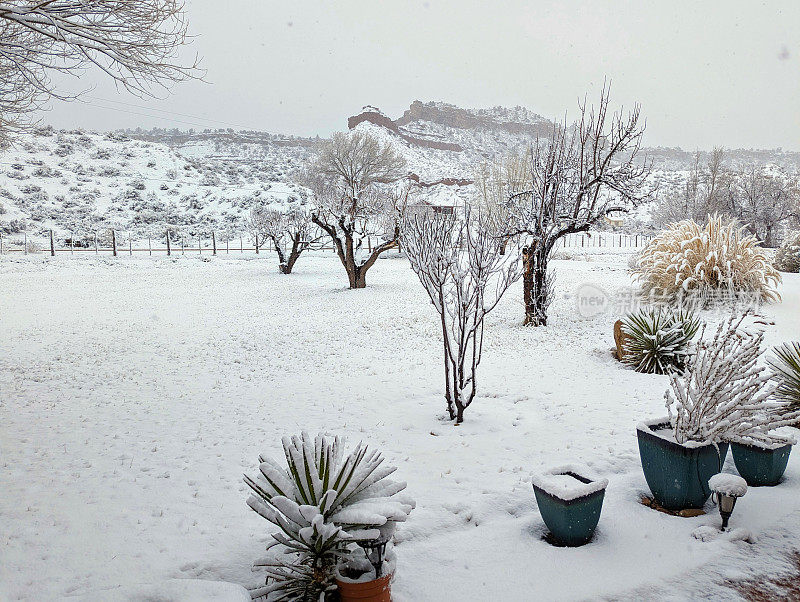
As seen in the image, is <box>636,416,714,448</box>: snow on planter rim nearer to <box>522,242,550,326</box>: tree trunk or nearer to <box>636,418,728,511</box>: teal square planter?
<box>636,418,728,511</box>: teal square planter

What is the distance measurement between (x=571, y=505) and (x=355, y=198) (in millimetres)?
16545

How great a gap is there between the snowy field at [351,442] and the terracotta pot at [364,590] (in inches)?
12.3

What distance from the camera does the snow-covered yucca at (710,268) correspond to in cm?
973

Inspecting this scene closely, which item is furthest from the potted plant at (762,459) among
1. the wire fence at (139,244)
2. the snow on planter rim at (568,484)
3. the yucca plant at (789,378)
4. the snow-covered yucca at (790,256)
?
the wire fence at (139,244)

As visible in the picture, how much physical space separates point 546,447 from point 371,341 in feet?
16.4

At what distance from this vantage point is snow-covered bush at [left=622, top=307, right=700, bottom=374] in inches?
→ 252

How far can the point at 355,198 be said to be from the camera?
59.5 ft

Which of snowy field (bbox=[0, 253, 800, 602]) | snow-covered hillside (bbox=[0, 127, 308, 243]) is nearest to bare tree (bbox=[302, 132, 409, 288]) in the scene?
snowy field (bbox=[0, 253, 800, 602])

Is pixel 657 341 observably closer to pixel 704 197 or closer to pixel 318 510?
pixel 318 510

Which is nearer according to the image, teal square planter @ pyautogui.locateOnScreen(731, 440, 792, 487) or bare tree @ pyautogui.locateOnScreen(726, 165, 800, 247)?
teal square planter @ pyautogui.locateOnScreen(731, 440, 792, 487)

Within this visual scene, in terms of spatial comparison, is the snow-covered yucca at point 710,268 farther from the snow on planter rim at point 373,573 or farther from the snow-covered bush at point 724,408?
the snow on planter rim at point 373,573

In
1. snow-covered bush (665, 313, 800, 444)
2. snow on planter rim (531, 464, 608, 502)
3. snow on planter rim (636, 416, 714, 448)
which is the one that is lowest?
snow on planter rim (531, 464, 608, 502)

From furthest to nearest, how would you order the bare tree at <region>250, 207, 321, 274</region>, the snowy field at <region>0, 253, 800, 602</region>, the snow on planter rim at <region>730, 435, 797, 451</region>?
the bare tree at <region>250, 207, 321, 274</region>, the snow on planter rim at <region>730, 435, 797, 451</region>, the snowy field at <region>0, 253, 800, 602</region>

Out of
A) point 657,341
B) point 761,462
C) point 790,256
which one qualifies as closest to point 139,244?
point 657,341
